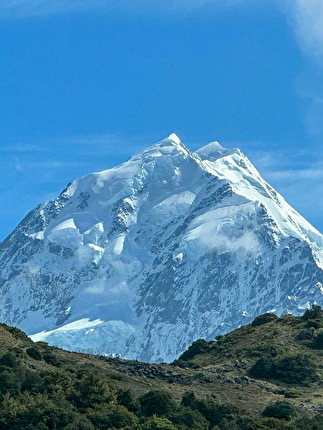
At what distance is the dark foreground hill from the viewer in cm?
7631

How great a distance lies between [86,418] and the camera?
7538cm

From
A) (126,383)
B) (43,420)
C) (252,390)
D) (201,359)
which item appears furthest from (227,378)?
(43,420)

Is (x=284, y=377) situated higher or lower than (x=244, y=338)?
lower

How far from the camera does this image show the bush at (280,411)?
3305 inches

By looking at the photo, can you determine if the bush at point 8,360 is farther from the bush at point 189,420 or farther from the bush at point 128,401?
the bush at point 189,420

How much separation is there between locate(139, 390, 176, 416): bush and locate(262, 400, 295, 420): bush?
7.52 metres

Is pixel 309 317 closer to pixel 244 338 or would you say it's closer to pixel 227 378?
pixel 244 338

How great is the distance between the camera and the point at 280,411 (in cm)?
8412

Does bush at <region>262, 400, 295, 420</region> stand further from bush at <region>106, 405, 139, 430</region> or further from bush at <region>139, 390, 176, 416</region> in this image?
bush at <region>106, 405, 139, 430</region>

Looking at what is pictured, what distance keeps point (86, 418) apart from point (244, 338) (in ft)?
148

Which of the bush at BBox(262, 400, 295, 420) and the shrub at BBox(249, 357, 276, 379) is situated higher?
the shrub at BBox(249, 357, 276, 379)

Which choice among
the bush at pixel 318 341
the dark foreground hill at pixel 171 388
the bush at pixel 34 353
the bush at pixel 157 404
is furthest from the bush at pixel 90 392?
the bush at pixel 318 341

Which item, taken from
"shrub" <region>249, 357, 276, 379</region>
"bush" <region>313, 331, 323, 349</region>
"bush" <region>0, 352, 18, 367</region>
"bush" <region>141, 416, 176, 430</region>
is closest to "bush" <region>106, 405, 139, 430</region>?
"bush" <region>141, 416, 176, 430</region>

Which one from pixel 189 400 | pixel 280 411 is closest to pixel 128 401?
pixel 189 400
